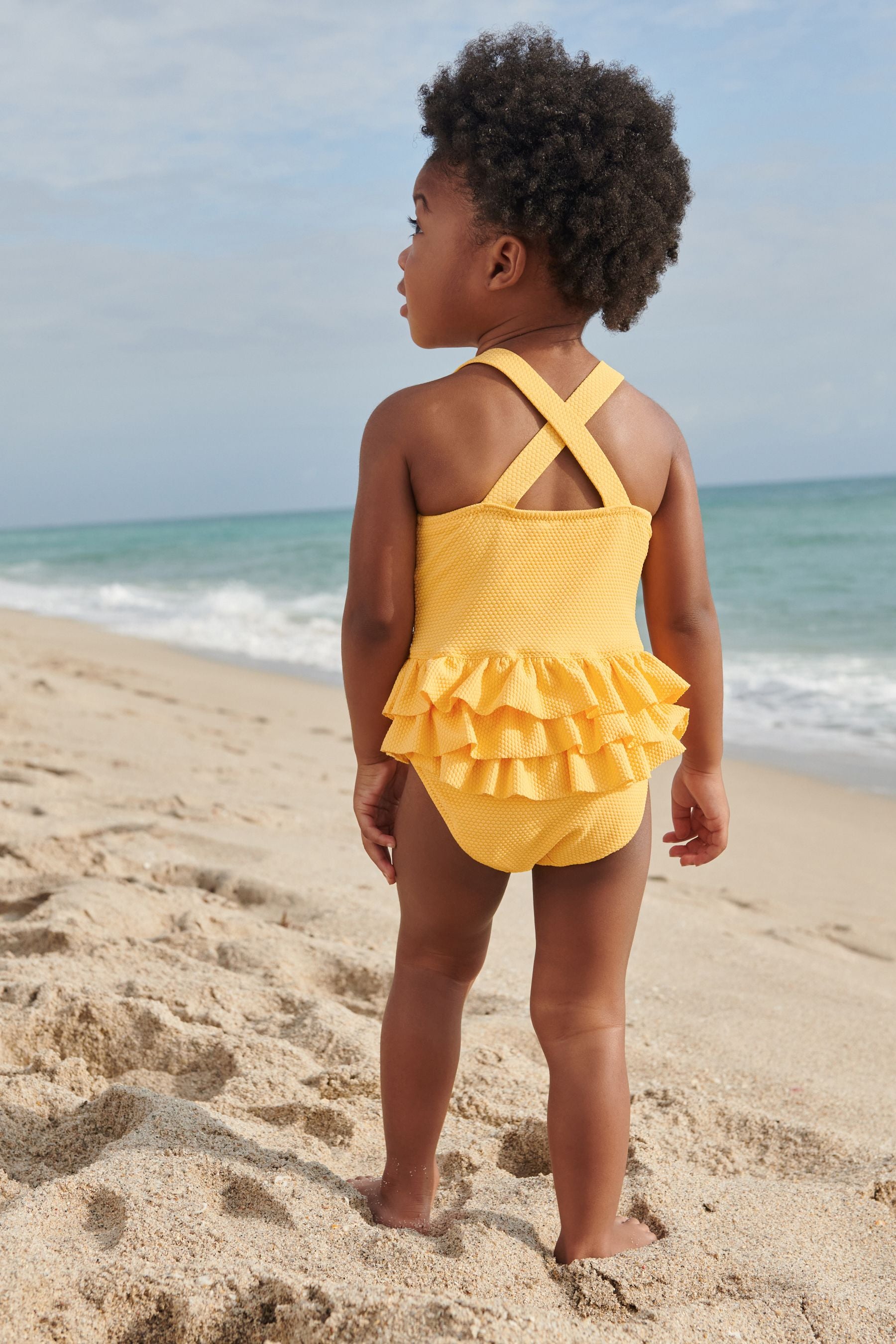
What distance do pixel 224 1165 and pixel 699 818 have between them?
0.98 meters

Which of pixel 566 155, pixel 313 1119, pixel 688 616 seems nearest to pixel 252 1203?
pixel 313 1119

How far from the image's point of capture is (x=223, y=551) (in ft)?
103

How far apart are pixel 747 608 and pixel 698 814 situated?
1219 cm

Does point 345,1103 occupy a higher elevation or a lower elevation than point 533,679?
lower

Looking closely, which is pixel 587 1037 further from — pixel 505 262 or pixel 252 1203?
pixel 505 262

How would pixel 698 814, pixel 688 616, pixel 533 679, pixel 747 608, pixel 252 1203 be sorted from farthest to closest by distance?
pixel 747 608 → pixel 698 814 → pixel 688 616 → pixel 252 1203 → pixel 533 679

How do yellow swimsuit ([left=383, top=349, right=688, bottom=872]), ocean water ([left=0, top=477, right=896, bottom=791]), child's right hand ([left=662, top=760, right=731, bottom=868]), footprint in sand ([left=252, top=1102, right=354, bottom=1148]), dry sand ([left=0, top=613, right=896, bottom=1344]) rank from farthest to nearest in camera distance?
ocean water ([left=0, top=477, right=896, bottom=791]) < footprint in sand ([left=252, top=1102, right=354, bottom=1148]) < child's right hand ([left=662, top=760, right=731, bottom=868]) < yellow swimsuit ([left=383, top=349, right=688, bottom=872]) < dry sand ([left=0, top=613, right=896, bottom=1344])

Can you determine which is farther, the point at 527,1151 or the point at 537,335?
the point at 527,1151

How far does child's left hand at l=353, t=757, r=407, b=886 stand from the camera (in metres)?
1.75

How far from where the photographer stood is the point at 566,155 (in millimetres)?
1590

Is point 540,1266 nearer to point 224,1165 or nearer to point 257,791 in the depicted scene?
point 224,1165

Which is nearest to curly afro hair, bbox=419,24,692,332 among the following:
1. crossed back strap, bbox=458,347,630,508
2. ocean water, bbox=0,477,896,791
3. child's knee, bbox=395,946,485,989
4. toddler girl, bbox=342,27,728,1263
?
toddler girl, bbox=342,27,728,1263

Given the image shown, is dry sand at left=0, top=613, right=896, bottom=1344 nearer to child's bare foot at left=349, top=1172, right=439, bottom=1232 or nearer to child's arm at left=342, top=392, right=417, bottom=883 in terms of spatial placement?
child's bare foot at left=349, top=1172, right=439, bottom=1232

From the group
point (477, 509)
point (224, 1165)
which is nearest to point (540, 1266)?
point (224, 1165)
